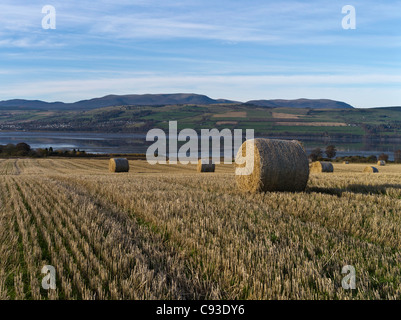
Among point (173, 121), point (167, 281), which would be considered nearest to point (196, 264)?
point (167, 281)

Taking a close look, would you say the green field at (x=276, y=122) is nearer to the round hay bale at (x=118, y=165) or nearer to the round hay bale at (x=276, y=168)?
the round hay bale at (x=118, y=165)

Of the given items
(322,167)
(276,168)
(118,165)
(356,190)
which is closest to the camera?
(276,168)

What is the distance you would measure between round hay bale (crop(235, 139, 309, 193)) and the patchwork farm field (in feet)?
6.59

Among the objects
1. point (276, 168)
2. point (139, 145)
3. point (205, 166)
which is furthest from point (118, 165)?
point (139, 145)

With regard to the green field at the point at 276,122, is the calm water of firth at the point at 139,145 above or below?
below

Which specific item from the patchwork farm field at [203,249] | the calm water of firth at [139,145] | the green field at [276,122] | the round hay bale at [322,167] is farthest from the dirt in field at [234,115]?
the patchwork farm field at [203,249]

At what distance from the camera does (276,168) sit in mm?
11695

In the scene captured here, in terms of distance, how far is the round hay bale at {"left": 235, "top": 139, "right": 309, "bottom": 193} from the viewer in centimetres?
1166

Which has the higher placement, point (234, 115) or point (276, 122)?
point (234, 115)

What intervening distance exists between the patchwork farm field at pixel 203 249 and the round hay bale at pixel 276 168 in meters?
2.01

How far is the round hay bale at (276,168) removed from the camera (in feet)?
38.3

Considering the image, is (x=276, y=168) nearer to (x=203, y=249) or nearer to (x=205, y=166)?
(x=203, y=249)

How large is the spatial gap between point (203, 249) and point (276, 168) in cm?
677

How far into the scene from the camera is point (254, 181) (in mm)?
11859
